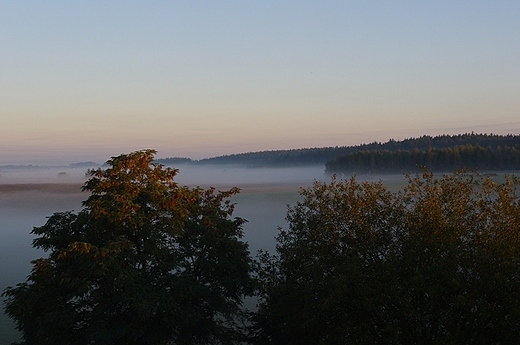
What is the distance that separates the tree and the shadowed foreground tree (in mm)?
2574

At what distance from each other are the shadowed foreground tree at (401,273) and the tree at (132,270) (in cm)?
257

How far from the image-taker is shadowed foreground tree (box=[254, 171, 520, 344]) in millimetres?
18766

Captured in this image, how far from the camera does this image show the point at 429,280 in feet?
64.0

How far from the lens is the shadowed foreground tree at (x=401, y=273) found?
18766mm

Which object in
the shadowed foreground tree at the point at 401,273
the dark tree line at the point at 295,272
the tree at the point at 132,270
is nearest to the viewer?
the shadowed foreground tree at the point at 401,273

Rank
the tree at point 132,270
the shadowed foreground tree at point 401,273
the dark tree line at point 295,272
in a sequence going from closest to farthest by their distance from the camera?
the shadowed foreground tree at point 401,273 < the dark tree line at point 295,272 < the tree at point 132,270

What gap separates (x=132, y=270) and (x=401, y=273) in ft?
32.1

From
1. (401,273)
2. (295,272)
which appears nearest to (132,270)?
(295,272)

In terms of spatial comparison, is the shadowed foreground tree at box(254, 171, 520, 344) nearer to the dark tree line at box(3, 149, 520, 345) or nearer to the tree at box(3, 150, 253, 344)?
the dark tree line at box(3, 149, 520, 345)

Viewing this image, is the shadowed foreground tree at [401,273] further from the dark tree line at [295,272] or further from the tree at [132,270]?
the tree at [132,270]

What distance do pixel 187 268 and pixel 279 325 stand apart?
465cm

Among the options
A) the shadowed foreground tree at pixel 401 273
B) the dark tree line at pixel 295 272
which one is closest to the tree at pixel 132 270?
the dark tree line at pixel 295 272

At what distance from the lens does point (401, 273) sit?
20.4 metres

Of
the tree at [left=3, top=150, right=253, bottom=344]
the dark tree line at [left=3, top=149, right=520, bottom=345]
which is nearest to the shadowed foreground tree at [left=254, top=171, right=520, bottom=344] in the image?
the dark tree line at [left=3, top=149, right=520, bottom=345]
